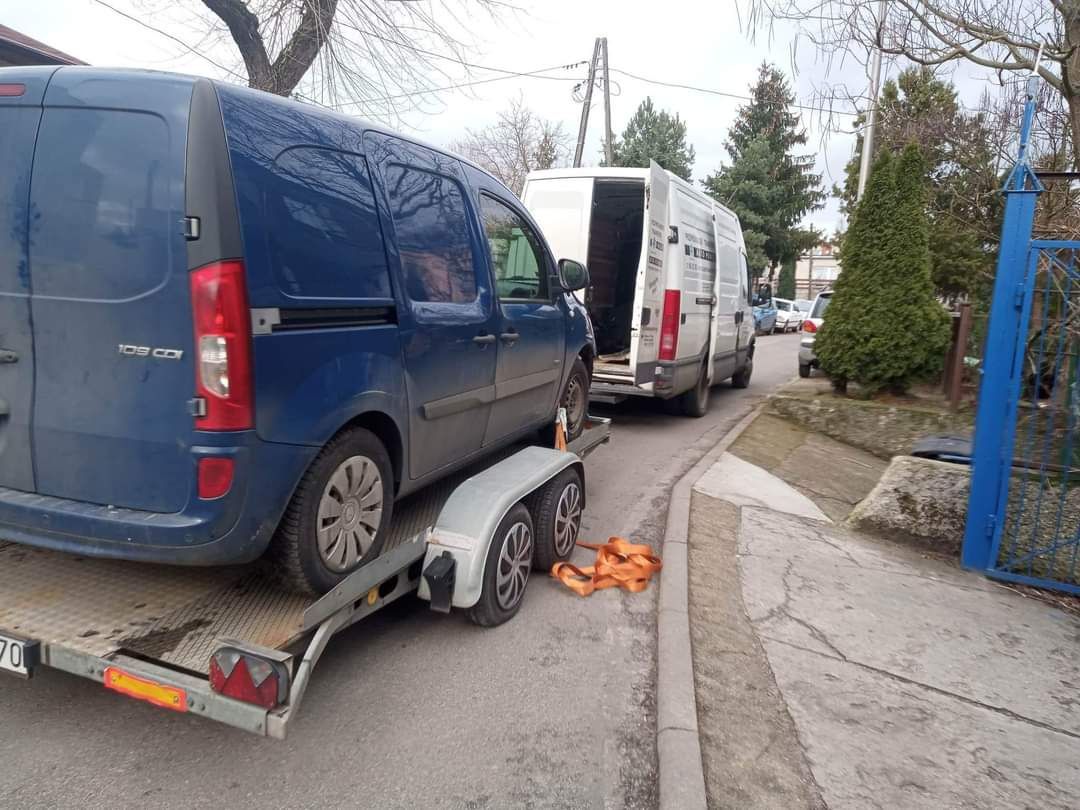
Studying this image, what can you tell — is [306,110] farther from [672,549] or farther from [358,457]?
[672,549]

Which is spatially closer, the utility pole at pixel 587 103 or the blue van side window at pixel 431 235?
the blue van side window at pixel 431 235

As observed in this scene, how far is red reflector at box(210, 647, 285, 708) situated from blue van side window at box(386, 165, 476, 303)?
165 centimetres

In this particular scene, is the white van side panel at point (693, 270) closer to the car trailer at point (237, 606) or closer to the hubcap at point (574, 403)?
the hubcap at point (574, 403)

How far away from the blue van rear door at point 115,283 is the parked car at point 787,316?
102 feet

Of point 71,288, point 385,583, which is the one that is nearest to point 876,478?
point 385,583

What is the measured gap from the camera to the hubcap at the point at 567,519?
14.3 feet

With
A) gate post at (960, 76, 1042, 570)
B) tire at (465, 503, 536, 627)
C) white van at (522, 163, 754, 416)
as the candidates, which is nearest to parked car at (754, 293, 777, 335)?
white van at (522, 163, 754, 416)

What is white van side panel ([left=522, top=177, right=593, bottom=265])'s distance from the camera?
7.77m

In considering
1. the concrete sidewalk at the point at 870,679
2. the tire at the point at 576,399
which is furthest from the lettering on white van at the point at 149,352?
the tire at the point at 576,399

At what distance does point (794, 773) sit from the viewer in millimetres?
2801

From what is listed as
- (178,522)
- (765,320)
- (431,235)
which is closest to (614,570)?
(431,235)

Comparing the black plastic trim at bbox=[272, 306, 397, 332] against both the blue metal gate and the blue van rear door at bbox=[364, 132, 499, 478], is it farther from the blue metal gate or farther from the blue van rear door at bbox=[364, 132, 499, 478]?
the blue metal gate

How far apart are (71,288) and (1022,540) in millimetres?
5486

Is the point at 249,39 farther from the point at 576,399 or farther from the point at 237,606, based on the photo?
the point at 237,606
